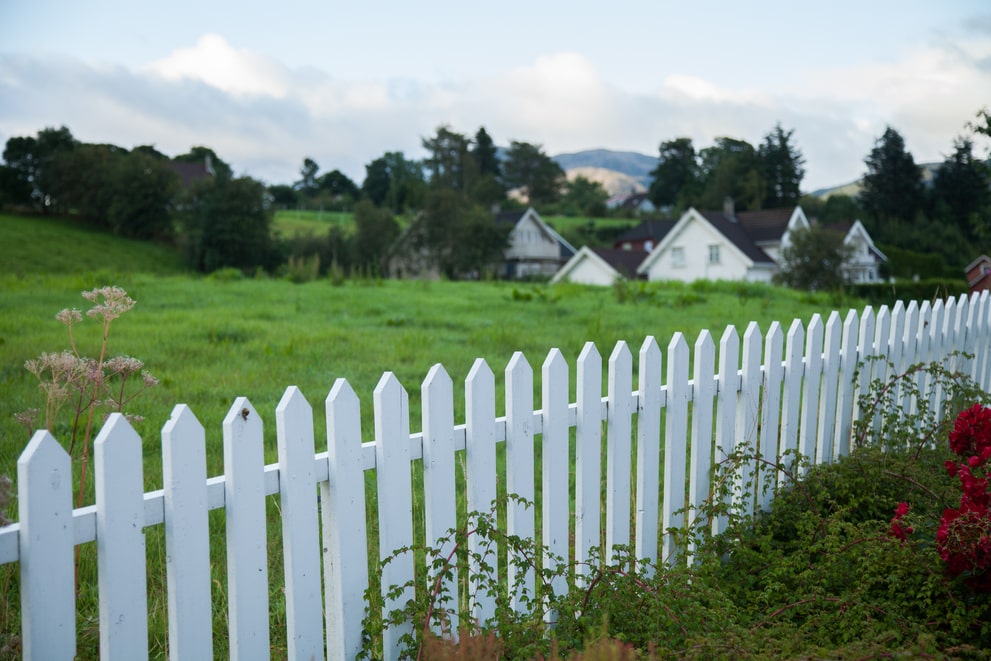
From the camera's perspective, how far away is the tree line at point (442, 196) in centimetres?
4122

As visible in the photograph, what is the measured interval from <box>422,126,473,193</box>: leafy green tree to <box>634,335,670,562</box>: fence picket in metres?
71.5

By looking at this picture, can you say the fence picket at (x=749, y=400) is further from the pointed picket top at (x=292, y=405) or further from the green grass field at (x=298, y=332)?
the pointed picket top at (x=292, y=405)

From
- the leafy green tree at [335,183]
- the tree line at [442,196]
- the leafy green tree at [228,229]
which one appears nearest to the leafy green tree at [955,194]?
the tree line at [442,196]

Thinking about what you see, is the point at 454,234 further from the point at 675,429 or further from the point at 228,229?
the point at 675,429

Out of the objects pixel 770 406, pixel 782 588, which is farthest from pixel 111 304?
pixel 770 406

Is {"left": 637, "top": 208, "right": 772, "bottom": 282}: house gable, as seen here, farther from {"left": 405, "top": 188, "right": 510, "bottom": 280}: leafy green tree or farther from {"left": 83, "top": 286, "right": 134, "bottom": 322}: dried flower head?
{"left": 83, "top": 286, "right": 134, "bottom": 322}: dried flower head

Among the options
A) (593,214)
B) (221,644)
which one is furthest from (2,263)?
(593,214)

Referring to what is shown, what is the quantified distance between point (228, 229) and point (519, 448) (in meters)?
40.0

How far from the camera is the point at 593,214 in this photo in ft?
267

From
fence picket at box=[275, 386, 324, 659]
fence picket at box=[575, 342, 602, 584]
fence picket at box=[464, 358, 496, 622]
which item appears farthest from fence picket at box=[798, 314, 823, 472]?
fence picket at box=[275, 386, 324, 659]

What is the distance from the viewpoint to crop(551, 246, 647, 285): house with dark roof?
47.0 m

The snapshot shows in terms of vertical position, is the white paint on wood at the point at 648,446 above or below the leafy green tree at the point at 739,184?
below

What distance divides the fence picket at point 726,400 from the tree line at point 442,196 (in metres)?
7.18

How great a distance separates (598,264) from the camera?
47.8m
